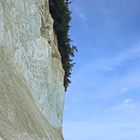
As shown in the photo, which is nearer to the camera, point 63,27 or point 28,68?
point 28,68

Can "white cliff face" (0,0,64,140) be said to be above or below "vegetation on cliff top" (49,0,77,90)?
below

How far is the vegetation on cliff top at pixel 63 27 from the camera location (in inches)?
1303

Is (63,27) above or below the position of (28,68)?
above

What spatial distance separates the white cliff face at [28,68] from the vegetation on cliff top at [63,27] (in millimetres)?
3676

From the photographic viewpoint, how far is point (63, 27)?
33.5m

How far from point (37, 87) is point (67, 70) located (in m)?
11.0

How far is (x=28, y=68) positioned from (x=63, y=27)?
10.1 m

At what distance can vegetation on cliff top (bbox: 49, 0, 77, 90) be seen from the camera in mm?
33097

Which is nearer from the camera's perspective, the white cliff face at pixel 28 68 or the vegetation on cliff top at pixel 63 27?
the white cliff face at pixel 28 68

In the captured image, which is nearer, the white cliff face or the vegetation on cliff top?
the white cliff face

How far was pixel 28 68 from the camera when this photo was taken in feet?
79.0

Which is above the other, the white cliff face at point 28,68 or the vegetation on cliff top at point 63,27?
the vegetation on cliff top at point 63,27

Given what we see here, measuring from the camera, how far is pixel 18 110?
18516mm

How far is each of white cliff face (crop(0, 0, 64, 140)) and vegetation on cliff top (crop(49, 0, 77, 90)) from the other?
12.1ft
